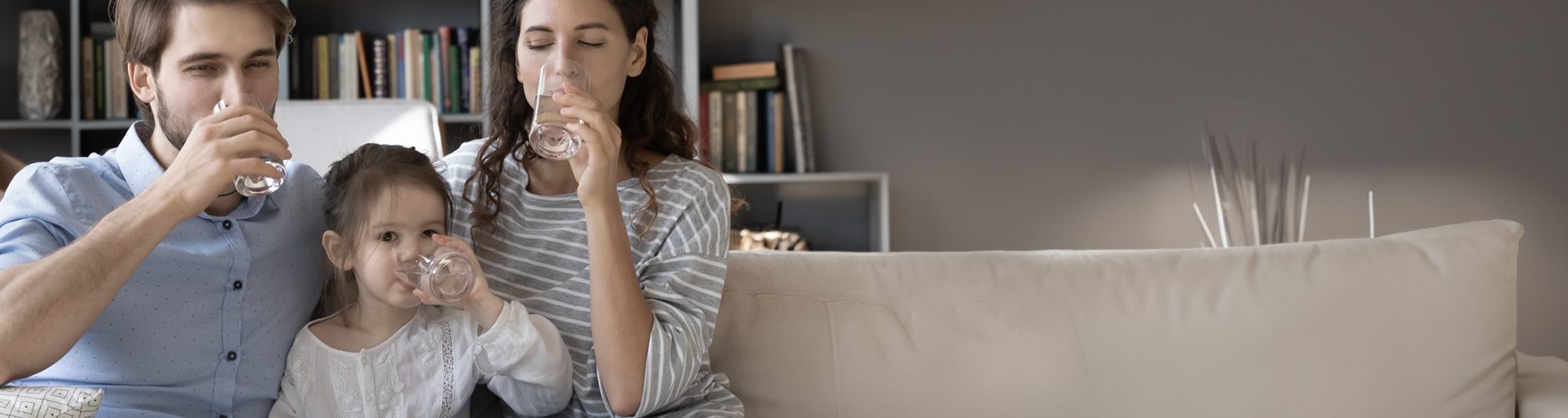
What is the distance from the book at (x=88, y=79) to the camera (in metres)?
3.70

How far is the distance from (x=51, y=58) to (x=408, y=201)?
285cm

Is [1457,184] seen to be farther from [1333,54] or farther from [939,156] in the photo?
[939,156]

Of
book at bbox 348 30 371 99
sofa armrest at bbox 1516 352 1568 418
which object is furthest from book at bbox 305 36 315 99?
sofa armrest at bbox 1516 352 1568 418

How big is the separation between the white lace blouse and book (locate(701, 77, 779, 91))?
A: 2182mm

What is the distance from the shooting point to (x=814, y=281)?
6.13 feet

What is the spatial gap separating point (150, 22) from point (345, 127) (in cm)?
80

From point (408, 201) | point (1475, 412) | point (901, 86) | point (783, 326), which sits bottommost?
point (1475, 412)

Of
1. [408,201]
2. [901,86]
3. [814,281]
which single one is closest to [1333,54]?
[901,86]

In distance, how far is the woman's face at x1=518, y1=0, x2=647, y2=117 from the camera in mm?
1548

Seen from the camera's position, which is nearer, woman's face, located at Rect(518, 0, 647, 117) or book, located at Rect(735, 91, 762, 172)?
woman's face, located at Rect(518, 0, 647, 117)

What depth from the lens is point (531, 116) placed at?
1766mm

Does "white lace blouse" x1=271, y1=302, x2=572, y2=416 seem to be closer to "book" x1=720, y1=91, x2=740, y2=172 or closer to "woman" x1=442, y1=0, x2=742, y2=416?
"woman" x1=442, y1=0, x2=742, y2=416

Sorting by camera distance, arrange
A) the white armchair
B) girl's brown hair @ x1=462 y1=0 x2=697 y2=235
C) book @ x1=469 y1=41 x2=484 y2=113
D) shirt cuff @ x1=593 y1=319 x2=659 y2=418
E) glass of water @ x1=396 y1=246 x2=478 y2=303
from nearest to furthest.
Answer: glass of water @ x1=396 y1=246 x2=478 y2=303 < shirt cuff @ x1=593 y1=319 x2=659 y2=418 < girl's brown hair @ x1=462 y1=0 x2=697 y2=235 < the white armchair < book @ x1=469 y1=41 x2=484 y2=113

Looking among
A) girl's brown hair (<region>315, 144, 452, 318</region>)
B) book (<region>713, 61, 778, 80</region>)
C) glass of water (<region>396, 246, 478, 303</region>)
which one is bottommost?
glass of water (<region>396, 246, 478, 303</region>)
